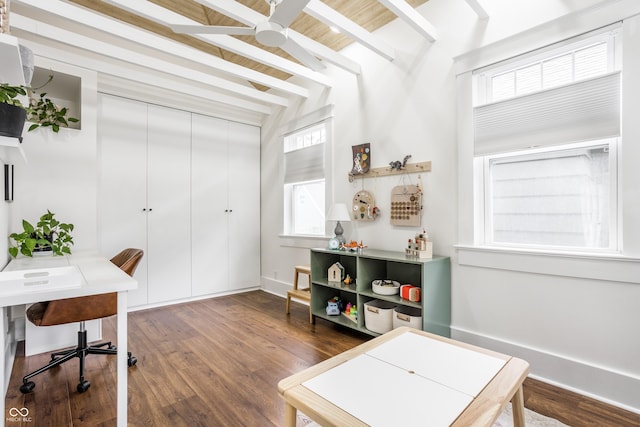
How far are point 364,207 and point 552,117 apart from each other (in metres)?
1.79

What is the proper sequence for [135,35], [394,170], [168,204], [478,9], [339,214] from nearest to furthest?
1. [478,9]
2. [135,35]
3. [394,170]
4. [339,214]
5. [168,204]

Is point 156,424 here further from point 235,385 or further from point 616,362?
point 616,362

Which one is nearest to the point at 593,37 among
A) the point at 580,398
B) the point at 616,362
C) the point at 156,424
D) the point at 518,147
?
the point at 518,147

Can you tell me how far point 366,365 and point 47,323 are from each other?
212 cm

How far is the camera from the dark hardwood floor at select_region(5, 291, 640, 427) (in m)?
1.86

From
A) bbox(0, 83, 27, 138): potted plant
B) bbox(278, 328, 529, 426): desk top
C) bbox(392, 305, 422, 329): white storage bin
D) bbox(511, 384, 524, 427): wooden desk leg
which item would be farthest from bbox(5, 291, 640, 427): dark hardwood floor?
bbox(0, 83, 27, 138): potted plant

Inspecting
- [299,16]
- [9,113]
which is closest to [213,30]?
[9,113]

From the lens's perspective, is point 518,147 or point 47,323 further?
point 518,147

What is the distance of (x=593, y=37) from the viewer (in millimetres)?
2072

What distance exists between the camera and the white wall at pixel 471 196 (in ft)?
6.49

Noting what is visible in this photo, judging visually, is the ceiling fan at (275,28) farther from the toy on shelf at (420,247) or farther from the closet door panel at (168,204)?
the closet door panel at (168,204)

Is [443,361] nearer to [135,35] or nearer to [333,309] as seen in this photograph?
[333,309]

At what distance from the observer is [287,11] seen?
1658 mm

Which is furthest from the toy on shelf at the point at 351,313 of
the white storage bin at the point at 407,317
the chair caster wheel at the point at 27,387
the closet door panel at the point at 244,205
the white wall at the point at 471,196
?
the chair caster wheel at the point at 27,387
